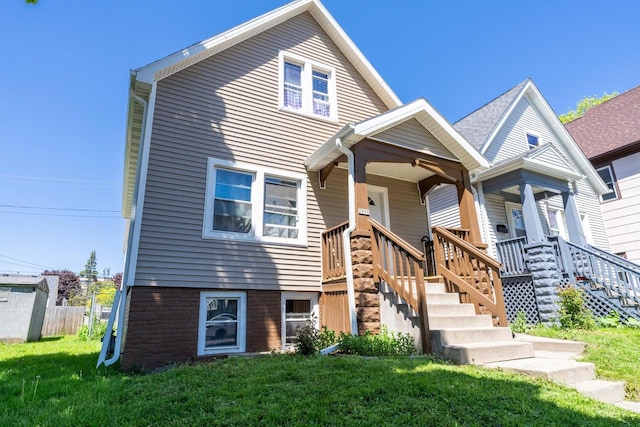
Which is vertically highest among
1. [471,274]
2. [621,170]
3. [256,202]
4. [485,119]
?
[485,119]

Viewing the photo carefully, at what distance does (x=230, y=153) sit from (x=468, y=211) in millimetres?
5115

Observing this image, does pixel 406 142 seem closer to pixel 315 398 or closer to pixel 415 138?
pixel 415 138

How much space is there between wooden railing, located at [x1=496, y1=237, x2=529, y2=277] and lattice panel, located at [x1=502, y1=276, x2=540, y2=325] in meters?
0.18

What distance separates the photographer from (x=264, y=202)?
7.29m

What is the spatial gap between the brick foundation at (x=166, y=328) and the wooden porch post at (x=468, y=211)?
4.57 meters

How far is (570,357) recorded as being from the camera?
5234 mm

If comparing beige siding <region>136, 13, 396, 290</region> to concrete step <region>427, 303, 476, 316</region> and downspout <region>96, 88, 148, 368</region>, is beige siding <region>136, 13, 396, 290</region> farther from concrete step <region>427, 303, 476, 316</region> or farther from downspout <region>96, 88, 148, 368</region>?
concrete step <region>427, 303, 476, 316</region>

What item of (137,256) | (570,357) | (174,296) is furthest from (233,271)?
(570,357)

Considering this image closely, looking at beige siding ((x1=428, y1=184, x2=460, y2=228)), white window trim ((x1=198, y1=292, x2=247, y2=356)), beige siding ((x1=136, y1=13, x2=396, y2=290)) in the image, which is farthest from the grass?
white window trim ((x1=198, y1=292, x2=247, y2=356))

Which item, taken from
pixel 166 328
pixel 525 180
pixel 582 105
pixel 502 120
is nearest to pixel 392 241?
pixel 166 328

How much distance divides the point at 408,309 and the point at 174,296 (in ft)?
12.6

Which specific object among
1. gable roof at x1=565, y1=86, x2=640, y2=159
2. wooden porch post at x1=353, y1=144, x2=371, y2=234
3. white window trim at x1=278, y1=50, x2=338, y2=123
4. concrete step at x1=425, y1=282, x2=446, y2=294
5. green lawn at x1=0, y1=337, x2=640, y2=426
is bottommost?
green lawn at x1=0, y1=337, x2=640, y2=426

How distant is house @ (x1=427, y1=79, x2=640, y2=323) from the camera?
8.32 meters

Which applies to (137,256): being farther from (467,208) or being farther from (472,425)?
(467,208)
